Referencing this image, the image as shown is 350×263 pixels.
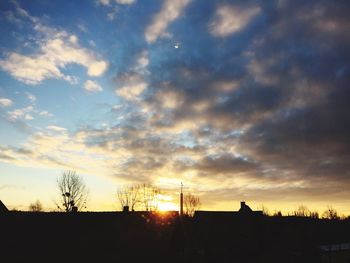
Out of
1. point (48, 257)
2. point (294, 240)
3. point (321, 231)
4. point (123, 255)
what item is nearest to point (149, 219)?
point (123, 255)

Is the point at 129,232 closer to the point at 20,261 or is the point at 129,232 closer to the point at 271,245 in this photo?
the point at 20,261

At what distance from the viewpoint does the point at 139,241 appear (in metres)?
41.9

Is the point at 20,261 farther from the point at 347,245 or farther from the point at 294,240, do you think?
the point at 347,245

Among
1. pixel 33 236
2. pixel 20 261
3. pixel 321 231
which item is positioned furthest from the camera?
pixel 321 231

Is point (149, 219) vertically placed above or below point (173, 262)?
above

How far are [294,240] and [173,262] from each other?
1568 centimetres

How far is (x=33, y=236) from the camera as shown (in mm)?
39562

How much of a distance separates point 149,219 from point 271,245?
580 inches

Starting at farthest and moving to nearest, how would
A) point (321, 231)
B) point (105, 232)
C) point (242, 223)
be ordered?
point (242, 223)
point (321, 231)
point (105, 232)

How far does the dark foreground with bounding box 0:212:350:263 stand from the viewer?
3834 centimetres

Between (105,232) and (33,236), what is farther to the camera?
(105,232)

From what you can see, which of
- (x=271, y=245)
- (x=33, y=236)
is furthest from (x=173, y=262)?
(x=33, y=236)

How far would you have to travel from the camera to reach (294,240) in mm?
44031

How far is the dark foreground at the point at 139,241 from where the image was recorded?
126 ft
